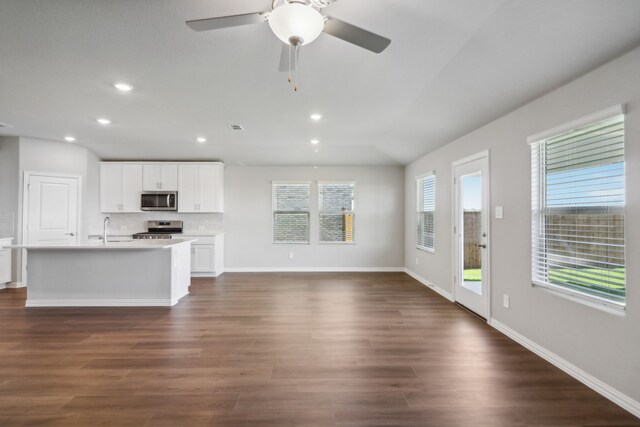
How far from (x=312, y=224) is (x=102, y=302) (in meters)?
3.96

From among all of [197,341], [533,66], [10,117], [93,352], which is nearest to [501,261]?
[533,66]

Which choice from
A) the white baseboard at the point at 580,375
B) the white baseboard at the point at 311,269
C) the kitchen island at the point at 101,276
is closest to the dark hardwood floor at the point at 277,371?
the white baseboard at the point at 580,375

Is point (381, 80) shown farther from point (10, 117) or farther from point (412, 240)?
point (10, 117)

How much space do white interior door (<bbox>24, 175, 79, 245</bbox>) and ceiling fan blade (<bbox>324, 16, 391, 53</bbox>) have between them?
20.3 ft

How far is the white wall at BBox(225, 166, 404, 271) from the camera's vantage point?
675cm

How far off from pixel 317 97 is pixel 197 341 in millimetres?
2849

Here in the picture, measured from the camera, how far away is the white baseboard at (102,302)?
13.7 ft

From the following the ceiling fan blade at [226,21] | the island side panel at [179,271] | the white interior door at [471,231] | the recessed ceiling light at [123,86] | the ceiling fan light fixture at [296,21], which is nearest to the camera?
the ceiling fan light fixture at [296,21]

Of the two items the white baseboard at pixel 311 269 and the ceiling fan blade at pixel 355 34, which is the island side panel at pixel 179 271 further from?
the ceiling fan blade at pixel 355 34

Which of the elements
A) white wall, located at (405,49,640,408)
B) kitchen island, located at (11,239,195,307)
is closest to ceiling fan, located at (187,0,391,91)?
white wall, located at (405,49,640,408)

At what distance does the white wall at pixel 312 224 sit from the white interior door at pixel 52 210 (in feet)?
9.15

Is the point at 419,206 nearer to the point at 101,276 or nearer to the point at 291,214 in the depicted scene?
the point at 291,214

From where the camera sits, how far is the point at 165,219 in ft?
21.5

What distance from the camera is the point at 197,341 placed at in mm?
3051
